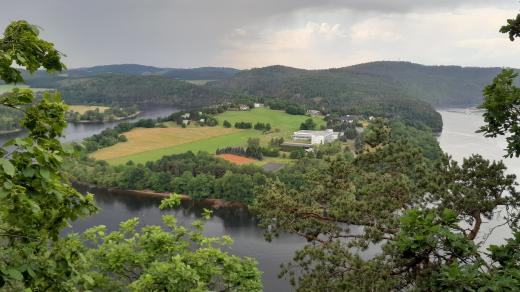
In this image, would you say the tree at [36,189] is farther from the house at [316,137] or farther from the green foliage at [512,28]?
the house at [316,137]

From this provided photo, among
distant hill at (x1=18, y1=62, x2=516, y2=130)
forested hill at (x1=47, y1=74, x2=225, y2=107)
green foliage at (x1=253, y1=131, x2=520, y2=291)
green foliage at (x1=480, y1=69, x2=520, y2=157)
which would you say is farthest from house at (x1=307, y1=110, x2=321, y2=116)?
green foliage at (x1=480, y1=69, x2=520, y2=157)

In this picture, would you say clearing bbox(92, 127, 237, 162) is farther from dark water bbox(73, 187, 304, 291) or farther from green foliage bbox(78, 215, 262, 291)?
green foliage bbox(78, 215, 262, 291)

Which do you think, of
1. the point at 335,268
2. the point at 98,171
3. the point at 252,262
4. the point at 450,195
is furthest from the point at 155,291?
the point at 98,171

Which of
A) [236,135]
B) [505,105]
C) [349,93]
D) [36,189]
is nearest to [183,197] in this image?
[236,135]

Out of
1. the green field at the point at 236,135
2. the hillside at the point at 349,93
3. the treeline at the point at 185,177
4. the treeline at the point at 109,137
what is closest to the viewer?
the treeline at the point at 185,177

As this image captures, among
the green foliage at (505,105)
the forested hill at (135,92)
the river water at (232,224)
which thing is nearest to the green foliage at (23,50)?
the green foliage at (505,105)

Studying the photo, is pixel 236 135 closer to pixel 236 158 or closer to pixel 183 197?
pixel 236 158

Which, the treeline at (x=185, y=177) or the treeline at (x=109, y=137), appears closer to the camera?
the treeline at (x=185, y=177)
